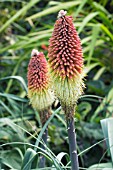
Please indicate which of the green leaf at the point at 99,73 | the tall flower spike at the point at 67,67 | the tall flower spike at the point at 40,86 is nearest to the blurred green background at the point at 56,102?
the green leaf at the point at 99,73

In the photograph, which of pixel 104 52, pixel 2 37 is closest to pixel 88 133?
pixel 104 52

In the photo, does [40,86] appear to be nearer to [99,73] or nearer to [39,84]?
[39,84]

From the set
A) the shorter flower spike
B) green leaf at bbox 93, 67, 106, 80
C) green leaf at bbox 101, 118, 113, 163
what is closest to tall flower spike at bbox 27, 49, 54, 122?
the shorter flower spike

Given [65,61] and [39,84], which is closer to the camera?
[65,61]

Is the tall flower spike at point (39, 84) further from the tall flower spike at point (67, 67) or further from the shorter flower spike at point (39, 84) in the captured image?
the tall flower spike at point (67, 67)

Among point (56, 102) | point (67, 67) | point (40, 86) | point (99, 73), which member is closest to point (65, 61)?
point (67, 67)

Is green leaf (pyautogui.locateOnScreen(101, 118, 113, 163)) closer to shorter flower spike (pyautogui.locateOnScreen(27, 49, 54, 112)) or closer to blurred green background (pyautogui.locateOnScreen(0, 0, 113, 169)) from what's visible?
blurred green background (pyautogui.locateOnScreen(0, 0, 113, 169))
